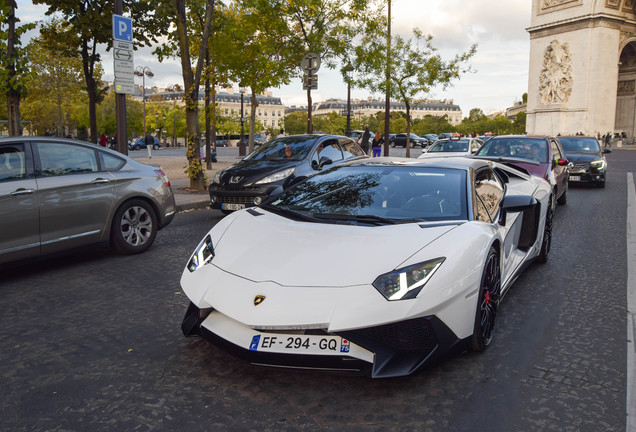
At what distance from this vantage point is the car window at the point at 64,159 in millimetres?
5672

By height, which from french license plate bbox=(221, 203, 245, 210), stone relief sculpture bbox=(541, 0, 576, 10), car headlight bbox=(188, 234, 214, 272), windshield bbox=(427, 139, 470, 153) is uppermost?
stone relief sculpture bbox=(541, 0, 576, 10)

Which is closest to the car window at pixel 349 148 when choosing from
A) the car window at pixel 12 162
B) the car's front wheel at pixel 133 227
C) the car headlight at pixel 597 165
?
the car's front wheel at pixel 133 227

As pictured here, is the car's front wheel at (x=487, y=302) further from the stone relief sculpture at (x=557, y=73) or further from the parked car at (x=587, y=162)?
the stone relief sculpture at (x=557, y=73)

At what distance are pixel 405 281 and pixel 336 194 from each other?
135cm

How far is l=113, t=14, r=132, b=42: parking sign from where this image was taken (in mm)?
9789

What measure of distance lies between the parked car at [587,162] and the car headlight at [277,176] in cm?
963

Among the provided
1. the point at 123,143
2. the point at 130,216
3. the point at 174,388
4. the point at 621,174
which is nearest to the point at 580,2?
the point at 621,174

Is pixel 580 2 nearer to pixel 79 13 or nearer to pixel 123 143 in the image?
pixel 79 13

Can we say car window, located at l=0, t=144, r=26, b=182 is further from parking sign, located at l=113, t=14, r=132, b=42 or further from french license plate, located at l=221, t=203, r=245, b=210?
parking sign, located at l=113, t=14, r=132, b=42

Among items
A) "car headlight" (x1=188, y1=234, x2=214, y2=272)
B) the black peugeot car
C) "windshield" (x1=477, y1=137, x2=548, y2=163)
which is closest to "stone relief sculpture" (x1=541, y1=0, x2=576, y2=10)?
"windshield" (x1=477, y1=137, x2=548, y2=163)

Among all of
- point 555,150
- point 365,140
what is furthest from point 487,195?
point 365,140

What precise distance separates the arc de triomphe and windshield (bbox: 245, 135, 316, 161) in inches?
1455

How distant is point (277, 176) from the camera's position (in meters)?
9.30

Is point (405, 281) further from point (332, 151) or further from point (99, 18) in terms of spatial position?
point (99, 18)
